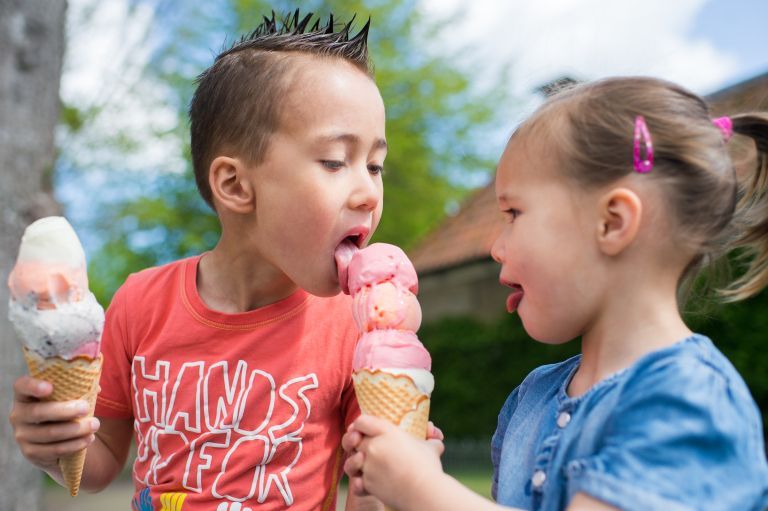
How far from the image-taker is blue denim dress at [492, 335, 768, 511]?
176 centimetres

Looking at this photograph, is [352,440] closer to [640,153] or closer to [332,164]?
[332,164]

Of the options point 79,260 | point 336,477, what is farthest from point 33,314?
point 336,477

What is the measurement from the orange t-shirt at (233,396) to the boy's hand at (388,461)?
18.7 inches

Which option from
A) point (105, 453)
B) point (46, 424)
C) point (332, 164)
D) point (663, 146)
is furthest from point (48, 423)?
point (663, 146)

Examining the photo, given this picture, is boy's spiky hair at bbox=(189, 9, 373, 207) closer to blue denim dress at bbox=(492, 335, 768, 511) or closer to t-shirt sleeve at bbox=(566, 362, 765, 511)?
blue denim dress at bbox=(492, 335, 768, 511)

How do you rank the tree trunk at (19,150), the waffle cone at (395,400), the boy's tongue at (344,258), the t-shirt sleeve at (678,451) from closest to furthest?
the t-shirt sleeve at (678,451) < the waffle cone at (395,400) < the boy's tongue at (344,258) < the tree trunk at (19,150)

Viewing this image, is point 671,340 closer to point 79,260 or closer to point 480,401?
point 79,260

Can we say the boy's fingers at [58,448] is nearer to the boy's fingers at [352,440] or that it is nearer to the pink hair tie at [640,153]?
the boy's fingers at [352,440]

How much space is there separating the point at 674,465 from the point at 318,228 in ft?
4.05

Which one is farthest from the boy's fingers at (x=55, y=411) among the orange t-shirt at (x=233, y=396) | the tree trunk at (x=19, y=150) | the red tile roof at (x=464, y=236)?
the red tile roof at (x=464, y=236)

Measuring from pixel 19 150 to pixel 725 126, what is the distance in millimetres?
4651

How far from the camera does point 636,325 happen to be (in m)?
2.02

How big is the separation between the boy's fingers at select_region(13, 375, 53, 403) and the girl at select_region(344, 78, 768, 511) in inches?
32.0

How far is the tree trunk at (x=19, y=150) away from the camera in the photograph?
538 centimetres
